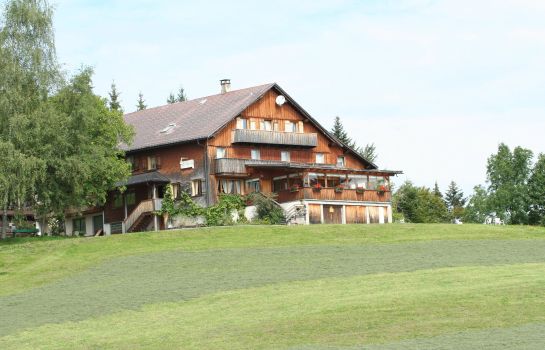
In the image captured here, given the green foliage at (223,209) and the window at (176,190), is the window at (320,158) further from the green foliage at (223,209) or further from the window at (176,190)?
the window at (176,190)

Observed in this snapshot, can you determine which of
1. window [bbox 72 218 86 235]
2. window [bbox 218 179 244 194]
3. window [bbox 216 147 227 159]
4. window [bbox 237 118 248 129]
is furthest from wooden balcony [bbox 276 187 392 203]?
window [bbox 72 218 86 235]

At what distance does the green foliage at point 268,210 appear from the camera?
7119 cm

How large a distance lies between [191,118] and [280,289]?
38384mm

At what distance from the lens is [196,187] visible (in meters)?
74.2

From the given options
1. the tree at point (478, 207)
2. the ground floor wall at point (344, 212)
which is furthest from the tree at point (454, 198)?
the ground floor wall at point (344, 212)

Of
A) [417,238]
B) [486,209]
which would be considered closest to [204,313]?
[417,238]

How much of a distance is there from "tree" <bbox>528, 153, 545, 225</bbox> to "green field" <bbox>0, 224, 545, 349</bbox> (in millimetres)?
41632

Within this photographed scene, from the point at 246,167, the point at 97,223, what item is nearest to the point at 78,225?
the point at 97,223

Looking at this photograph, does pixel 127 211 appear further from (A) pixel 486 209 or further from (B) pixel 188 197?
(A) pixel 486 209

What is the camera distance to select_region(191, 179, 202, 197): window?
74062 mm

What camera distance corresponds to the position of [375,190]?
2992 inches

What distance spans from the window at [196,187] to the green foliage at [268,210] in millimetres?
4116

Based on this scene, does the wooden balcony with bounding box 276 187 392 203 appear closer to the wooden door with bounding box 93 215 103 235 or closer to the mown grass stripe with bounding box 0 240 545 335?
the wooden door with bounding box 93 215 103 235

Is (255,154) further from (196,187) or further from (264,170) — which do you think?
(196,187)
